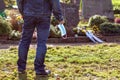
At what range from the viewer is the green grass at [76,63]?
7781 millimetres

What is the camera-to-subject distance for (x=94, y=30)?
47.1 ft

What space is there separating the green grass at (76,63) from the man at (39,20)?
14.7 inches

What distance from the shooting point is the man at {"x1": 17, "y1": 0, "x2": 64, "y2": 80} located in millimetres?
7273

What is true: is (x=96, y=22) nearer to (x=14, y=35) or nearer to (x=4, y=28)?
(x=14, y=35)

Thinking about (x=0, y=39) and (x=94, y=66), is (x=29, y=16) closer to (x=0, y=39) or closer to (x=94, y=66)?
(x=94, y=66)

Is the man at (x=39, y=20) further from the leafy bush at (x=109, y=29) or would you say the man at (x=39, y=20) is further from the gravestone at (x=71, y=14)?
the gravestone at (x=71, y=14)

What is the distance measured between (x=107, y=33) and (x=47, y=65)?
543 centimetres

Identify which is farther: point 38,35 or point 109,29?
point 109,29

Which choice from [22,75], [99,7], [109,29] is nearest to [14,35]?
[109,29]

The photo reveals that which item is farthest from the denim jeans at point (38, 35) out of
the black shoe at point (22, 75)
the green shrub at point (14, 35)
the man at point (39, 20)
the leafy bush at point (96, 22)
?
the leafy bush at point (96, 22)

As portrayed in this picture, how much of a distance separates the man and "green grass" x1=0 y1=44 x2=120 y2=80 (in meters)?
0.37

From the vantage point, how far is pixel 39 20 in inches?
289

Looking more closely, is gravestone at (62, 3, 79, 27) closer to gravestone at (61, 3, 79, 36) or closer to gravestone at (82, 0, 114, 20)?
gravestone at (61, 3, 79, 36)

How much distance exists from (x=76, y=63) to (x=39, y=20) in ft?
6.33
